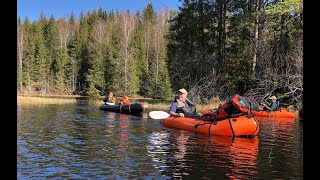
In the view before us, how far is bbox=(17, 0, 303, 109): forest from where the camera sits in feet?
69.6

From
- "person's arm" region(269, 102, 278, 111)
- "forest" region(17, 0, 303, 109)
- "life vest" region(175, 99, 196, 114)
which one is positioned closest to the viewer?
"life vest" region(175, 99, 196, 114)

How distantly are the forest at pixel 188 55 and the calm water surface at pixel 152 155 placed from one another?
986 cm

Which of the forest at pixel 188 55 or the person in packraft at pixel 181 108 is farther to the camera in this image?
the forest at pixel 188 55

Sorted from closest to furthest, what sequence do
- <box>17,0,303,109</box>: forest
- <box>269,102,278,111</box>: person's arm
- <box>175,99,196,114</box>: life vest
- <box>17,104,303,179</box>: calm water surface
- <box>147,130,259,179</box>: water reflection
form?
<box>17,104,303,179</box>: calm water surface → <box>147,130,259,179</box>: water reflection → <box>175,99,196,114</box>: life vest → <box>269,102,278,111</box>: person's arm → <box>17,0,303,109</box>: forest

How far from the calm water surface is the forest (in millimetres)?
9859

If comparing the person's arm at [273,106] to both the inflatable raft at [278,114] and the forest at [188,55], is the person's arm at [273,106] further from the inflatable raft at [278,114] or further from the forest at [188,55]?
the forest at [188,55]

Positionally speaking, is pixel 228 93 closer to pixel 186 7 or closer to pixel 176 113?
pixel 186 7

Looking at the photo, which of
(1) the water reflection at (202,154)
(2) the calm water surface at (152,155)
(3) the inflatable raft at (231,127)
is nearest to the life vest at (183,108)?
(2) the calm water surface at (152,155)

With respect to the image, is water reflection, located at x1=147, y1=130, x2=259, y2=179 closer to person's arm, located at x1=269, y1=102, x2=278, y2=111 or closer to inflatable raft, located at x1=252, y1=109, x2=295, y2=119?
inflatable raft, located at x1=252, y1=109, x2=295, y2=119

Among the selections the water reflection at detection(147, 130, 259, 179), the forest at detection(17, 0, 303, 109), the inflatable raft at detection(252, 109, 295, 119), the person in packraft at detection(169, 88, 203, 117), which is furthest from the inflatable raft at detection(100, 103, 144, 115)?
the forest at detection(17, 0, 303, 109)

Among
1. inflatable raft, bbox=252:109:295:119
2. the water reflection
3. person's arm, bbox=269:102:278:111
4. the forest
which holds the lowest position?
the water reflection

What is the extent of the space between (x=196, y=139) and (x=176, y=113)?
2846mm

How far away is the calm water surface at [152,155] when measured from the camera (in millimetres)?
6246
